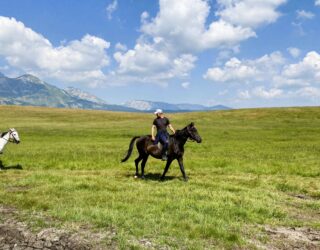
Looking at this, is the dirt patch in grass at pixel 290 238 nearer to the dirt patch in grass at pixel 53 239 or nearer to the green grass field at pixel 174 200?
the green grass field at pixel 174 200

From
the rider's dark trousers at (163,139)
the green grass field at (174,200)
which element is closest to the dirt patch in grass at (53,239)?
the green grass field at (174,200)

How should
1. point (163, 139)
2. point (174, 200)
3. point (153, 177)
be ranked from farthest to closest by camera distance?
point (153, 177), point (163, 139), point (174, 200)

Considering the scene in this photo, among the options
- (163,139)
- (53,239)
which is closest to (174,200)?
(53,239)

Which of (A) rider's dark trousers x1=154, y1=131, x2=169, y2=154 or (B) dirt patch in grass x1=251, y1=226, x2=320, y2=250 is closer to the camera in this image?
(B) dirt patch in grass x1=251, y1=226, x2=320, y2=250

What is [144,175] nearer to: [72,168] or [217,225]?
[72,168]

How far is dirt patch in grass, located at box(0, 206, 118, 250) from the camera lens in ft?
31.4

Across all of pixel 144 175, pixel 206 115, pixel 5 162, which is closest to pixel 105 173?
pixel 144 175

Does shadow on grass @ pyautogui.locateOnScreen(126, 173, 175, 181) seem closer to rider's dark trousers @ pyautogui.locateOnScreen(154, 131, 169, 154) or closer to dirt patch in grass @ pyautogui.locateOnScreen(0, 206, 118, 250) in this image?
rider's dark trousers @ pyautogui.locateOnScreen(154, 131, 169, 154)

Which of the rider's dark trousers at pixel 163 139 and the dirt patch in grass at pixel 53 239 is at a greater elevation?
the rider's dark trousers at pixel 163 139

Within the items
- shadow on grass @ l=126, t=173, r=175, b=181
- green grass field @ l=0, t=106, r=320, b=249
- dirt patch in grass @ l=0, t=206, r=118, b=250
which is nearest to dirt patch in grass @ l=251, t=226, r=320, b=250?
green grass field @ l=0, t=106, r=320, b=249

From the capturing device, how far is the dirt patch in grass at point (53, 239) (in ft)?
31.4

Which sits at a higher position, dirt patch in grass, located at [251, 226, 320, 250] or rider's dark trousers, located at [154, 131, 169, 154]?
rider's dark trousers, located at [154, 131, 169, 154]

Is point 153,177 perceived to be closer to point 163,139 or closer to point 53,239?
point 163,139

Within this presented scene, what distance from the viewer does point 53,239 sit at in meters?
9.96
